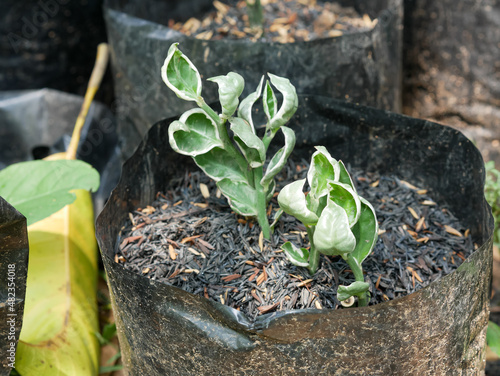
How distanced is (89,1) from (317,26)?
652mm

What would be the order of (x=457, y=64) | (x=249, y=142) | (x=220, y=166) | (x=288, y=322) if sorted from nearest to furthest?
(x=288, y=322), (x=249, y=142), (x=220, y=166), (x=457, y=64)

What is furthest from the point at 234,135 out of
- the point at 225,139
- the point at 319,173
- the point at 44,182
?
the point at 44,182

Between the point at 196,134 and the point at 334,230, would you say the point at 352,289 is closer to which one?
the point at 334,230

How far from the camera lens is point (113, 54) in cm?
131

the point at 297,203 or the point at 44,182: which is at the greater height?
the point at 297,203

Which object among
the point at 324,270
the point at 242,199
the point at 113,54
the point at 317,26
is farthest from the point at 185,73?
the point at 317,26

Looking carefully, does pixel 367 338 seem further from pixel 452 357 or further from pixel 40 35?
pixel 40 35

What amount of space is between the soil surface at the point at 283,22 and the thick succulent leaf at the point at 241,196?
0.59m

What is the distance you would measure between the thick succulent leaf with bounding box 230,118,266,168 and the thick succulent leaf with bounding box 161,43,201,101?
7cm

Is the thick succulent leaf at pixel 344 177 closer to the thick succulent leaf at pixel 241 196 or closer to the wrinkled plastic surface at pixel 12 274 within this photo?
the thick succulent leaf at pixel 241 196

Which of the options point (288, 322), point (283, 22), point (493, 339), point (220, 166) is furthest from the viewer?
point (283, 22)

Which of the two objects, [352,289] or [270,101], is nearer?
[352,289]

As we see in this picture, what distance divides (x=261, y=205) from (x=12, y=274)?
38 centimetres

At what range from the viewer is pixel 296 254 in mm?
750
